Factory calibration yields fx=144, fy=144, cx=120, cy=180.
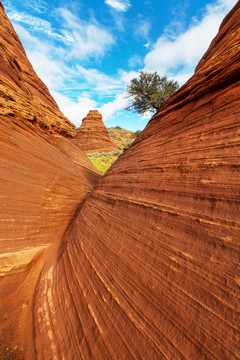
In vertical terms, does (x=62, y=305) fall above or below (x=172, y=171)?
below

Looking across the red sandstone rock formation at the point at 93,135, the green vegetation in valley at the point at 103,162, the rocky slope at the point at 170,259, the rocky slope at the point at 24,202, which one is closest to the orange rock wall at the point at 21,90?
the rocky slope at the point at 24,202

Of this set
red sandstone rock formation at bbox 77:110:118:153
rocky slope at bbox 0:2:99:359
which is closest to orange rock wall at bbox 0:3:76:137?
rocky slope at bbox 0:2:99:359

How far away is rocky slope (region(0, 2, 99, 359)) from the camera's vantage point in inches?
99.0

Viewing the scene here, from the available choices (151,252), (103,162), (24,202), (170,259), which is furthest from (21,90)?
(103,162)

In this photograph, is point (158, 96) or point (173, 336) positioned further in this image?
point (158, 96)

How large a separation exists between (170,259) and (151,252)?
0.24 m

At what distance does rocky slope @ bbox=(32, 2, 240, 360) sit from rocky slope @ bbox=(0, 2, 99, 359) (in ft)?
1.21

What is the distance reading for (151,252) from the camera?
5.60 ft

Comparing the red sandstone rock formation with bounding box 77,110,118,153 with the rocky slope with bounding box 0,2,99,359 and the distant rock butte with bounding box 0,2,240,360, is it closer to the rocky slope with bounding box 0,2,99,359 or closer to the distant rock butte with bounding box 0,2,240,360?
the rocky slope with bounding box 0,2,99,359

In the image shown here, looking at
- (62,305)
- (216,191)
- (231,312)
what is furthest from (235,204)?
(62,305)

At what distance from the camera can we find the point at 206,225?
4.71ft

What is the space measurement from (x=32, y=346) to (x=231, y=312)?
2573mm

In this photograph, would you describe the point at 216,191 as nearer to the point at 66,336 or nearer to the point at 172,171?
the point at 172,171

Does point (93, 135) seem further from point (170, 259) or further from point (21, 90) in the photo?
point (170, 259)
